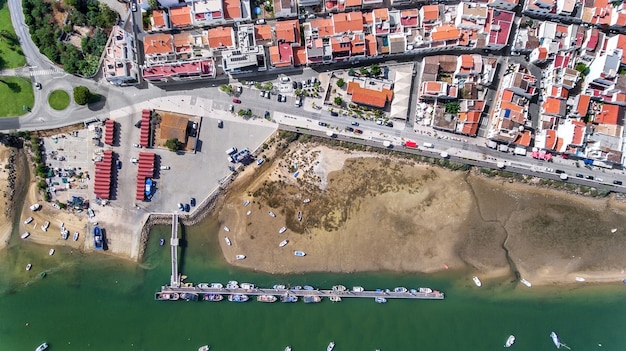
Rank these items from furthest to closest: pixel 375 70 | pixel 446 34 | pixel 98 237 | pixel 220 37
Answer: pixel 375 70, pixel 98 237, pixel 220 37, pixel 446 34

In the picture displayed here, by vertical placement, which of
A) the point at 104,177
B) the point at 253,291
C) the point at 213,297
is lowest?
the point at 213,297

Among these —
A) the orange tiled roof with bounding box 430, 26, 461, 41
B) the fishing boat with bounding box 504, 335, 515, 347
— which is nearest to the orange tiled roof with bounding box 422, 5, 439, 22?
the orange tiled roof with bounding box 430, 26, 461, 41

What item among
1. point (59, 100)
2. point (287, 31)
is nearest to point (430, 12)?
point (287, 31)

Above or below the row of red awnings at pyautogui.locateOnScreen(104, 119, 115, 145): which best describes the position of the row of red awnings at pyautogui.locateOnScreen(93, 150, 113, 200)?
below

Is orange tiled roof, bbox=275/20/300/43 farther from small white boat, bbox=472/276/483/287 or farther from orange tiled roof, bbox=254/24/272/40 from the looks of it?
small white boat, bbox=472/276/483/287

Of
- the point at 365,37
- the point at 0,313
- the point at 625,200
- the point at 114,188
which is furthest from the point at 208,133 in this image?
the point at 625,200

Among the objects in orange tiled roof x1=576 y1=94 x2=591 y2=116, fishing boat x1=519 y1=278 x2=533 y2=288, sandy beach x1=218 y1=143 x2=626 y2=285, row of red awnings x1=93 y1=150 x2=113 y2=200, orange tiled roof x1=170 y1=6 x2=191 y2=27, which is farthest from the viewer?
fishing boat x1=519 y1=278 x2=533 y2=288

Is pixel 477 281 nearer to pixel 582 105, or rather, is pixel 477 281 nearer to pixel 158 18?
pixel 582 105
